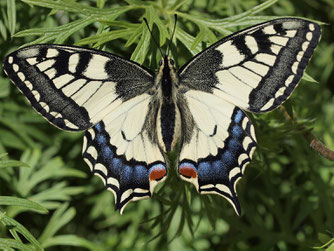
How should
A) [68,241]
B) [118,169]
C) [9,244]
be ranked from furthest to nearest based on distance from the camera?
1. [68,241]
2. [118,169]
3. [9,244]

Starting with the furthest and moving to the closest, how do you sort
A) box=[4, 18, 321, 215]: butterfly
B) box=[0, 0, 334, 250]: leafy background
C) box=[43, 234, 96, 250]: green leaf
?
box=[43, 234, 96, 250]: green leaf < box=[0, 0, 334, 250]: leafy background < box=[4, 18, 321, 215]: butterfly

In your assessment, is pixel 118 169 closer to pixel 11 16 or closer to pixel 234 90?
pixel 234 90

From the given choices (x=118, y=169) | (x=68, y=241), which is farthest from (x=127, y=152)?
(x=68, y=241)

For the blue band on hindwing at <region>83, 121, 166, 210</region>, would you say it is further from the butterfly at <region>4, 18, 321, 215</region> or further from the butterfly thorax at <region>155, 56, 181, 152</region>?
the butterfly thorax at <region>155, 56, 181, 152</region>

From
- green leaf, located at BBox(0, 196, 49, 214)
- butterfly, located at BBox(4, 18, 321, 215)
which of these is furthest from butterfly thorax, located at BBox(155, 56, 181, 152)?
green leaf, located at BBox(0, 196, 49, 214)

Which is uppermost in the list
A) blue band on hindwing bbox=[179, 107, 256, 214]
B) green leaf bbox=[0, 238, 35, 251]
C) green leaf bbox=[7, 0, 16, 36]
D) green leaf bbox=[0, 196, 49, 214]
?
green leaf bbox=[7, 0, 16, 36]

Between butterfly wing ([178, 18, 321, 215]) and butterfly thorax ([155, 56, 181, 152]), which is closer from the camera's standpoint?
butterfly wing ([178, 18, 321, 215])
